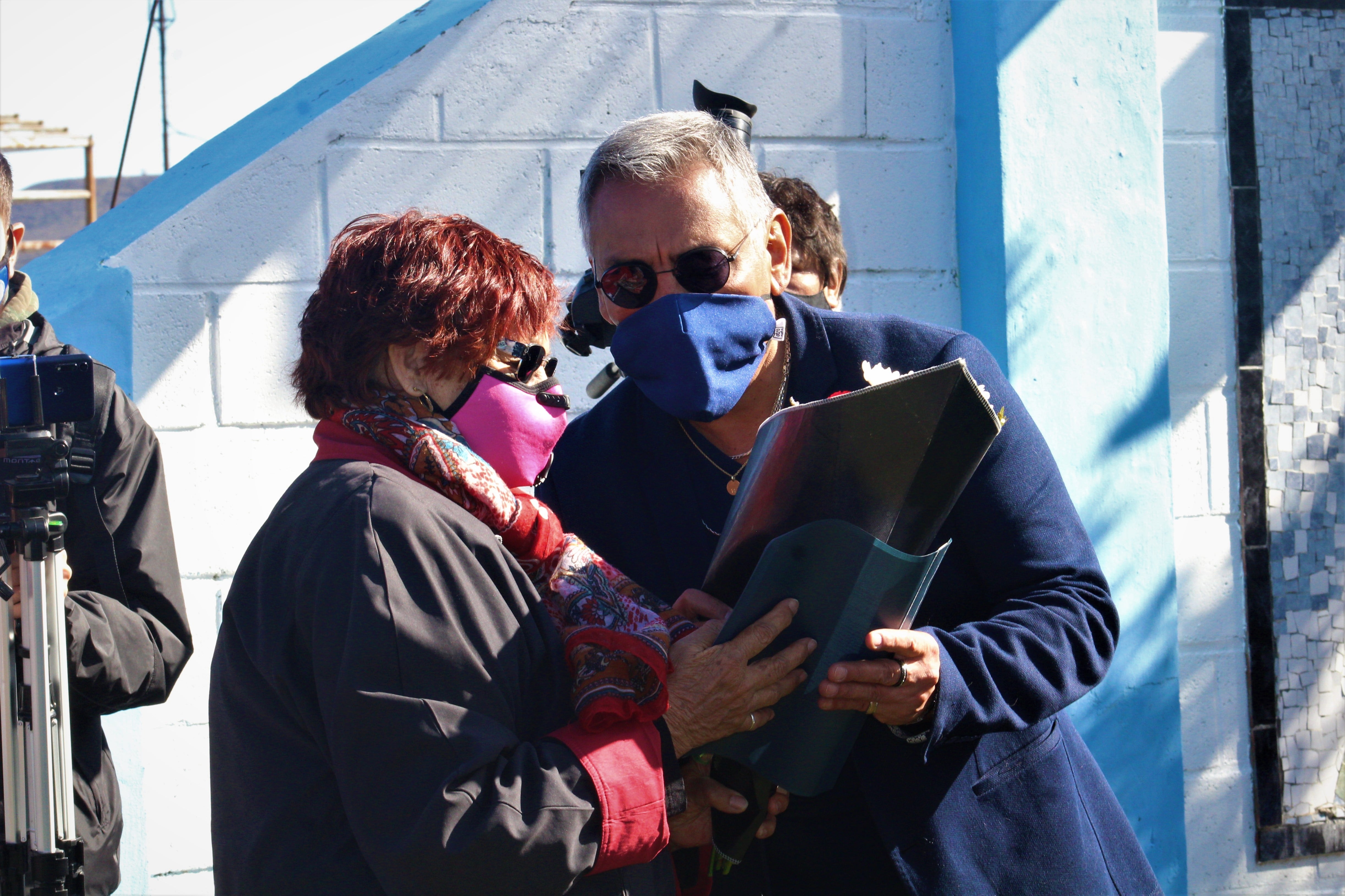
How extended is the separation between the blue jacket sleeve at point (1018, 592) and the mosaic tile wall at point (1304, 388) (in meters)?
1.96

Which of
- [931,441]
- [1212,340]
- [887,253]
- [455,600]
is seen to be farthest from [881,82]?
[455,600]

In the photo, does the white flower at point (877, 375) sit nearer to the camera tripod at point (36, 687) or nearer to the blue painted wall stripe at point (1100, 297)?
the camera tripod at point (36, 687)

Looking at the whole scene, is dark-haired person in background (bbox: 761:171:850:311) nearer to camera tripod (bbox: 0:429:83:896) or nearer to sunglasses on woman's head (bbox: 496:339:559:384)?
sunglasses on woman's head (bbox: 496:339:559:384)

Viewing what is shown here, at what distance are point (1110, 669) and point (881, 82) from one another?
1693 millimetres

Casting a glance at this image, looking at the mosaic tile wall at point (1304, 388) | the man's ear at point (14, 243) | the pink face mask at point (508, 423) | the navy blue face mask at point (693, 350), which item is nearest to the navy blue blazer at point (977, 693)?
the navy blue face mask at point (693, 350)

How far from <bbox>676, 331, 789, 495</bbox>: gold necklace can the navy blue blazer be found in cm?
1

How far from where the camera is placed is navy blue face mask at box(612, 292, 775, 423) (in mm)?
1646

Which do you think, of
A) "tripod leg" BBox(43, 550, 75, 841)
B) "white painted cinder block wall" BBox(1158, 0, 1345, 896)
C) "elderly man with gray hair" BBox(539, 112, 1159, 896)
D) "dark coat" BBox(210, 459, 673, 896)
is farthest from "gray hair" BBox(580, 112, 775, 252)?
"white painted cinder block wall" BBox(1158, 0, 1345, 896)

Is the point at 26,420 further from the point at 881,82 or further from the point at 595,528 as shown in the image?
the point at 881,82

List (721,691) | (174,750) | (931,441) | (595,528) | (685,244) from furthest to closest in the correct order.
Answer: (174,750) → (595,528) → (685,244) → (721,691) → (931,441)

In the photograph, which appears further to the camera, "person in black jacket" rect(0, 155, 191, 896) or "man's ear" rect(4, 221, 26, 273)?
"man's ear" rect(4, 221, 26, 273)

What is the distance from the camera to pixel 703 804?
1502 mm

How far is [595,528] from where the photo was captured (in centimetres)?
179

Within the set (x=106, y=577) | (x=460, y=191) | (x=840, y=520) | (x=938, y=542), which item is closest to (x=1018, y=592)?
(x=938, y=542)
